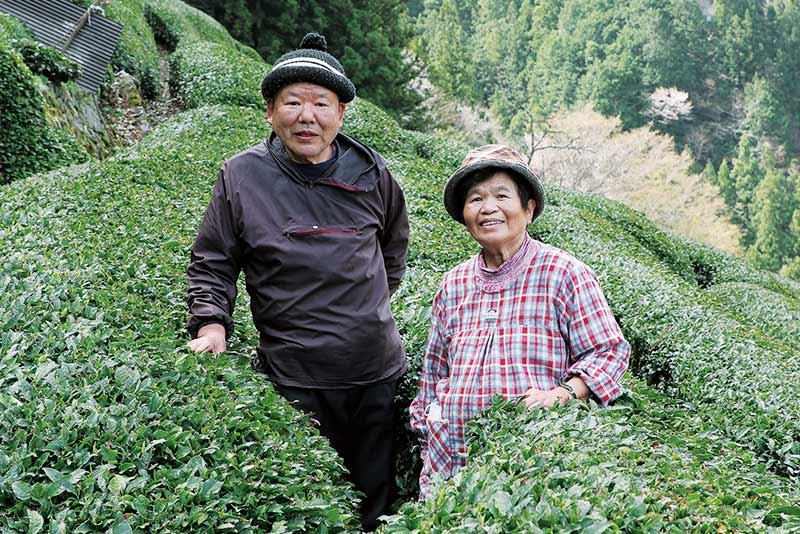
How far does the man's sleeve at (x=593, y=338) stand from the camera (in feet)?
7.56

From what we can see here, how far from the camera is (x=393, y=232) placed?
2.97 m

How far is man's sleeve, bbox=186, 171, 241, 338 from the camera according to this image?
2580 mm

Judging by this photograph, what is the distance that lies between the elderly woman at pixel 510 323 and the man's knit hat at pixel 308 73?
23.3 inches

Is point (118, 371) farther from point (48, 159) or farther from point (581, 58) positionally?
point (581, 58)

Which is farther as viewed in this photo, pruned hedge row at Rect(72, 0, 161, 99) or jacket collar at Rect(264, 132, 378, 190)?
pruned hedge row at Rect(72, 0, 161, 99)

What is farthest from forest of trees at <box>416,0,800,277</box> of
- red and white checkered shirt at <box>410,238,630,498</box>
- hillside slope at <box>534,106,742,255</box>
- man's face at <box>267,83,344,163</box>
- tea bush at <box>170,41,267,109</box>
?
red and white checkered shirt at <box>410,238,630,498</box>

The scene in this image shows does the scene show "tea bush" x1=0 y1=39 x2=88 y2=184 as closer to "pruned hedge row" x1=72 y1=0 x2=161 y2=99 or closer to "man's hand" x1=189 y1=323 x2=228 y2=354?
"pruned hedge row" x1=72 y1=0 x2=161 y2=99

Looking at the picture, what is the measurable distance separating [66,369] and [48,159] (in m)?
6.02

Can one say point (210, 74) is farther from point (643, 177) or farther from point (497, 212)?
point (643, 177)

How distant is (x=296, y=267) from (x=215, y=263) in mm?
319

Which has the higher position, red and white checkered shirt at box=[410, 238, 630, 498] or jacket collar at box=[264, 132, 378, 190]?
jacket collar at box=[264, 132, 378, 190]

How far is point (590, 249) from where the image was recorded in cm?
744

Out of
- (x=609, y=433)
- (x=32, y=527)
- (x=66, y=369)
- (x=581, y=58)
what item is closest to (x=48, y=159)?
(x=66, y=369)

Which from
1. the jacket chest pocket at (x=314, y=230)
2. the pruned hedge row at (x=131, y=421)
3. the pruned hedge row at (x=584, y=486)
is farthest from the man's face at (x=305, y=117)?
the pruned hedge row at (x=584, y=486)
